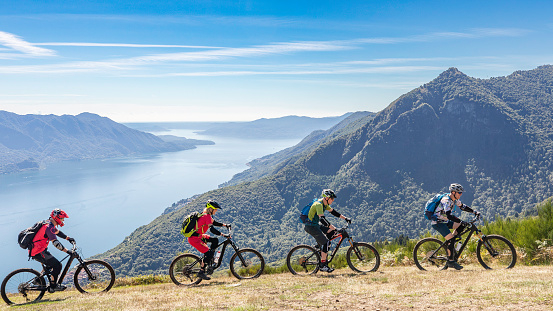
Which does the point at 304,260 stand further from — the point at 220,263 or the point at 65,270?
the point at 65,270

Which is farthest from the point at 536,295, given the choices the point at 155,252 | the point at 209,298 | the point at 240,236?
the point at 240,236

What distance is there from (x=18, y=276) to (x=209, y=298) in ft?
17.7

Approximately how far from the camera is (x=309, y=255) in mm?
10836

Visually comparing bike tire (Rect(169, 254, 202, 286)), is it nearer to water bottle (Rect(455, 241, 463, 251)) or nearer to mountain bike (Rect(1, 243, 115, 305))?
mountain bike (Rect(1, 243, 115, 305))

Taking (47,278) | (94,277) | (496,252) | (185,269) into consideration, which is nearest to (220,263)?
(185,269)

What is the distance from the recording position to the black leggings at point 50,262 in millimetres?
9297

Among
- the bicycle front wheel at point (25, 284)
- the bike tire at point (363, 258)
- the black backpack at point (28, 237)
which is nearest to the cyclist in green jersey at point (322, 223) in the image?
the bike tire at point (363, 258)

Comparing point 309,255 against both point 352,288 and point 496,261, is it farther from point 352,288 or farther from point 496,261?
point 496,261

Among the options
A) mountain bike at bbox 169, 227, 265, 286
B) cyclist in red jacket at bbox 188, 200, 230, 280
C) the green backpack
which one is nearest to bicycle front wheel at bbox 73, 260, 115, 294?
mountain bike at bbox 169, 227, 265, 286

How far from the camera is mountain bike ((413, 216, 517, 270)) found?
1000 cm

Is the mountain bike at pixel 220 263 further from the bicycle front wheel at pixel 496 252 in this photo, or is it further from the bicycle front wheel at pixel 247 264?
the bicycle front wheel at pixel 496 252

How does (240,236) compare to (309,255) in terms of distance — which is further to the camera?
(240,236)

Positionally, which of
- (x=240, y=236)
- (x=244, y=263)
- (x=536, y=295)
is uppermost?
(x=536, y=295)

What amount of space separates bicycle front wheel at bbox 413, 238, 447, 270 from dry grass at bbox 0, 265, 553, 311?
51 cm
